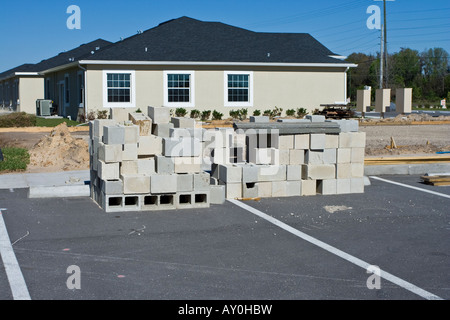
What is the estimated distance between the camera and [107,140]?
407 inches

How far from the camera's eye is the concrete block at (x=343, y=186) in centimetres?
1206

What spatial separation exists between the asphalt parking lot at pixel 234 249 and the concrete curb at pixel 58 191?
271mm

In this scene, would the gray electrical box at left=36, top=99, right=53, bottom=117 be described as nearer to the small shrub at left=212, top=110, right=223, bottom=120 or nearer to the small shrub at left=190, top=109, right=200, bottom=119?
the small shrub at left=190, top=109, right=200, bottom=119

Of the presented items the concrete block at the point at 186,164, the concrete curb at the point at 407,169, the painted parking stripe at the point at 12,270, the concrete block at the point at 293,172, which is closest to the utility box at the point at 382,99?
the concrete curb at the point at 407,169

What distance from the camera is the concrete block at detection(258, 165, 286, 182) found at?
37.9 ft

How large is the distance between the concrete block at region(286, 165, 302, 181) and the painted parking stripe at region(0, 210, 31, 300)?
5.54 meters

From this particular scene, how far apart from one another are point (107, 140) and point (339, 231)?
436 cm

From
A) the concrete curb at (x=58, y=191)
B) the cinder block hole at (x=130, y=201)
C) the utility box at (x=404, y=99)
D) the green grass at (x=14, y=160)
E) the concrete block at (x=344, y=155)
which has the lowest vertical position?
the cinder block hole at (x=130, y=201)

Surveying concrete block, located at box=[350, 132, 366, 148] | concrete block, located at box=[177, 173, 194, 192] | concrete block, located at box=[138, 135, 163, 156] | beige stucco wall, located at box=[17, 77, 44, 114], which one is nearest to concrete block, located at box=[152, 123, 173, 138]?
concrete block, located at box=[138, 135, 163, 156]

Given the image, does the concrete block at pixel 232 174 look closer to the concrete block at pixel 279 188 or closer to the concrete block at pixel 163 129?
the concrete block at pixel 279 188

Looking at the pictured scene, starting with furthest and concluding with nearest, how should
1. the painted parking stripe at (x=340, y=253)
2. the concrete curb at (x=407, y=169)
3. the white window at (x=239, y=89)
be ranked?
the white window at (x=239, y=89)
the concrete curb at (x=407, y=169)
the painted parking stripe at (x=340, y=253)

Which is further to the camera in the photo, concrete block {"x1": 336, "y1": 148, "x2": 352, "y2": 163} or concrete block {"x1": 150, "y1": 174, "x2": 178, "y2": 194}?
concrete block {"x1": 336, "y1": 148, "x2": 352, "y2": 163}
